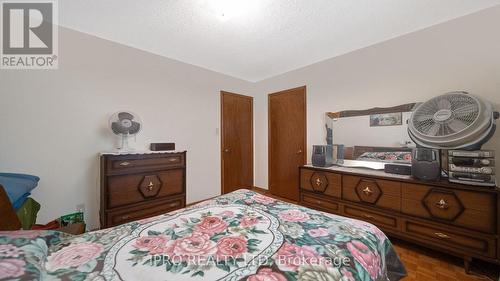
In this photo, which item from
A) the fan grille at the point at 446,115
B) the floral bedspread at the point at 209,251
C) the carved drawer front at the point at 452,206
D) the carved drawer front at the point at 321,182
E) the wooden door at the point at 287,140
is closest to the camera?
the floral bedspread at the point at 209,251

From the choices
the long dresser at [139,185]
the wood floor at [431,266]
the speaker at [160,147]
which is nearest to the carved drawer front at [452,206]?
the wood floor at [431,266]

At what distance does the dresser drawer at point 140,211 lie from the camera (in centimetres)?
192

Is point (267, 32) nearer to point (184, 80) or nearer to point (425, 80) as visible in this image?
point (184, 80)

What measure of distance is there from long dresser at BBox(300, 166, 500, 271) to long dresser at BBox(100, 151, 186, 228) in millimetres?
1877

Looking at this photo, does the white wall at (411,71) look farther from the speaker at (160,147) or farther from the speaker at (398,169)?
the speaker at (160,147)

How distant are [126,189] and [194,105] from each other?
1573mm

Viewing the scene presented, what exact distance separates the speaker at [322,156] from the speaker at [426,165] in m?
0.90

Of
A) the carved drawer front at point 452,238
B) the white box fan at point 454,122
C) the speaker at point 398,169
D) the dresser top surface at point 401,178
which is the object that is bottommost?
the carved drawer front at point 452,238

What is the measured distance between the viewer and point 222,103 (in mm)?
3432

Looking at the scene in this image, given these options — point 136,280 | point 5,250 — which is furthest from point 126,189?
point 136,280

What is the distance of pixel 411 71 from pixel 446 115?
707 millimetres

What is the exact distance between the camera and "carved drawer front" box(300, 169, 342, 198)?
2.25 meters

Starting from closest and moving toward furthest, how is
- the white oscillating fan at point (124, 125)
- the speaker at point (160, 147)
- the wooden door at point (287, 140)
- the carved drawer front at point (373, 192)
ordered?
the carved drawer front at point (373, 192), the white oscillating fan at point (124, 125), the speaker at point (160, 147), the wooden door at point (287, 140)

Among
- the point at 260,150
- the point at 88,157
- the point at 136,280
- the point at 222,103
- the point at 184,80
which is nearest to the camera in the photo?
the point at 136,280
